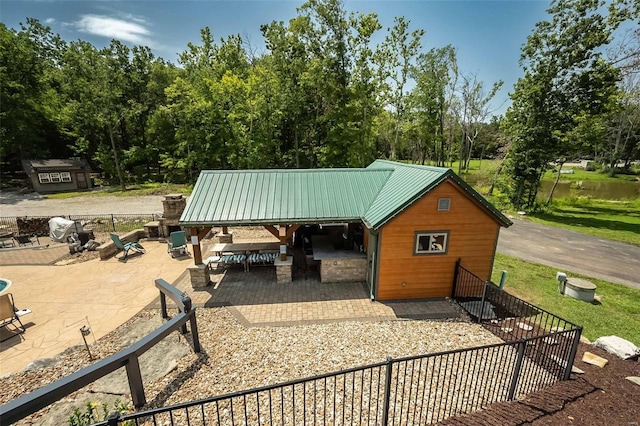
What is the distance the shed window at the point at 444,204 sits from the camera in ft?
30.4

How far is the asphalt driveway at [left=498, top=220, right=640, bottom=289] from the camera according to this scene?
1308 centimetres

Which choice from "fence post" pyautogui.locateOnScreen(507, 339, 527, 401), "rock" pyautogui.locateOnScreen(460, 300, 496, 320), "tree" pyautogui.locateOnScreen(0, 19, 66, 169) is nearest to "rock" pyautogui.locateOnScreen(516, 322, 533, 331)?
"rock" pyautogui.locateOnScreen(460, 300, 496, 320)

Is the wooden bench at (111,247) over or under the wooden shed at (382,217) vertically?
under

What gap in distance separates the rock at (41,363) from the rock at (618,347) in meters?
13.8

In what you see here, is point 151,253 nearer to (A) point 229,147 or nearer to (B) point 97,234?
(B) point 97,234

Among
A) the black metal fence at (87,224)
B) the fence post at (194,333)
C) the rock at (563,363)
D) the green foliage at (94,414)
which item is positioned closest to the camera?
the green foliage at (94,414)

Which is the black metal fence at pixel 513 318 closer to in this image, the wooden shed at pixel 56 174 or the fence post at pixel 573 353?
the fence post at pixel 573 353

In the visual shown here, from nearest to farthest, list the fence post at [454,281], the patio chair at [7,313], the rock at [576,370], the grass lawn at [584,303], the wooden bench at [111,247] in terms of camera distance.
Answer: the rock at [576,370] → the patio chair at [7,313] → the grass lawn at [584,303] → the fence post at [454,281] → the wooden bench at [111,247]

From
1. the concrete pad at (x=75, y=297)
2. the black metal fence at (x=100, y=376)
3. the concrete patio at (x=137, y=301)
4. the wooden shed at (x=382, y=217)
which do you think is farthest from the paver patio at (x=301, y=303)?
the black metal fence at (x=100, y=376)

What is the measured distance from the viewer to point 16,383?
622cm

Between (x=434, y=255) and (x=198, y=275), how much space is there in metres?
8.65

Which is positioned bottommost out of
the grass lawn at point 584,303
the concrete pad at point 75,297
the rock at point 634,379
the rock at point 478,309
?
the concrete pad at point 75,297

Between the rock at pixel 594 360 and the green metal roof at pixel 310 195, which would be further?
the green metal roof at pixel 310 195

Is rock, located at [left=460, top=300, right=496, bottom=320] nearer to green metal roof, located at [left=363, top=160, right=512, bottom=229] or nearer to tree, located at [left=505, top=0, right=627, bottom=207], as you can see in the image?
green metal roof, located at [left=363, top=160, right=512, bottom=229]
